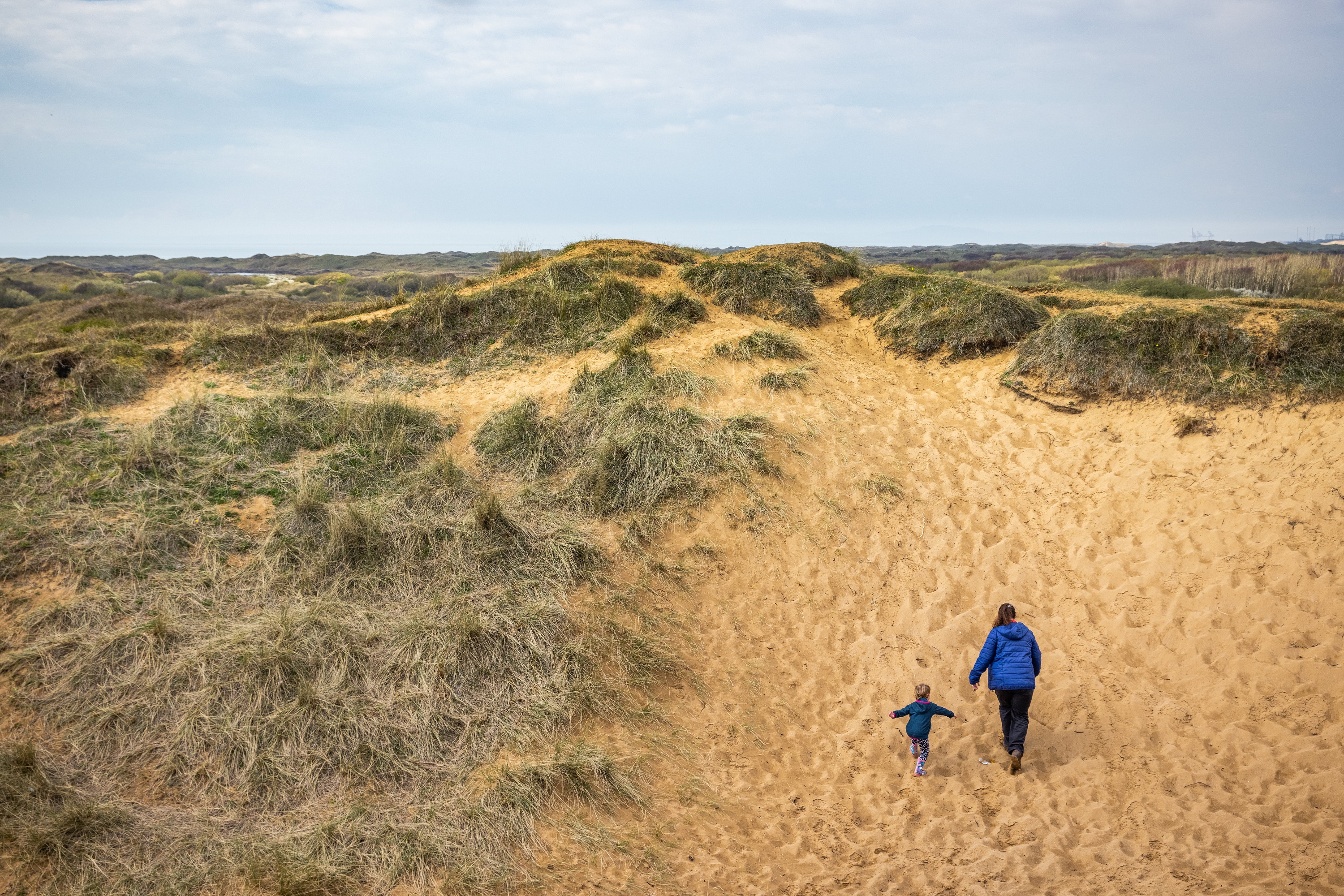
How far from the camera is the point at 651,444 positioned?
8.39 m

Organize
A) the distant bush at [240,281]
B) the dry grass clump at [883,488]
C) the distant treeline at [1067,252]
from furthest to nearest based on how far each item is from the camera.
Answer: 1. the distant treeline at [1067,252]
2. the distant bush at [240,281]
3. the dry grass clump at [883,488]

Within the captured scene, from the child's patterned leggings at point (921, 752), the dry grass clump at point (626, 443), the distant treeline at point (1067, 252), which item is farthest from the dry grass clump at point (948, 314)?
the distant treeline at point (1067, 252)

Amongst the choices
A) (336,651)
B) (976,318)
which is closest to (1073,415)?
(976,318)

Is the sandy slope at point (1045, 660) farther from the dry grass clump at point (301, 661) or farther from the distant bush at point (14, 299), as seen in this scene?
the distant bush at point (14, 299)

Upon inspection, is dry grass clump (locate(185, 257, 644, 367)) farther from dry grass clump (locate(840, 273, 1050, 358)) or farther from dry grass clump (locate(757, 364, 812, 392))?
dry grass clump (locate(840, 273, 1050, 358))

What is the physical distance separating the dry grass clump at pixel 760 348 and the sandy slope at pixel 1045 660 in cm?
107

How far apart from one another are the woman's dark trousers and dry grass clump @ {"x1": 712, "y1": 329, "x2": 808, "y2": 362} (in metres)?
5.95

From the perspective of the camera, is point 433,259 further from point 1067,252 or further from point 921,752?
point 921,752

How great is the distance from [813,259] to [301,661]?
37.9ft

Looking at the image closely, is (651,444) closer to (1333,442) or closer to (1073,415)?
(1073,415)

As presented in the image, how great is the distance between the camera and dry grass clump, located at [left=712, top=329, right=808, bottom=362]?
1016 centimetres

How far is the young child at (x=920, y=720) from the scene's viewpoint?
17.2ft

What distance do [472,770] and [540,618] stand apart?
4.83ft

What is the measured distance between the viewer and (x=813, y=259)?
1385 cm
